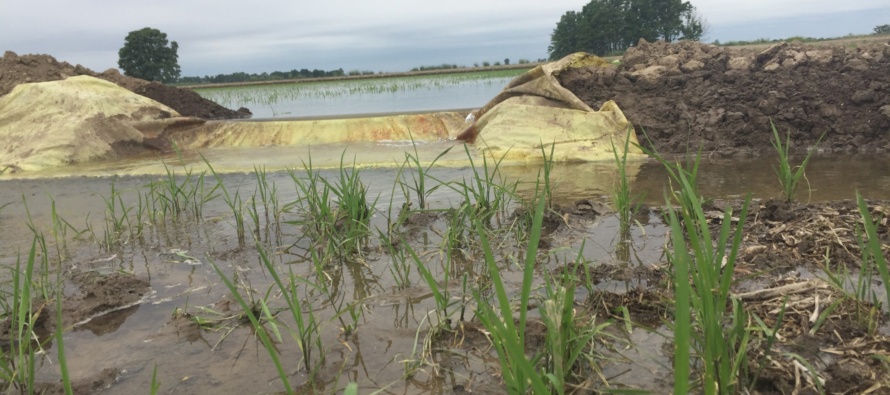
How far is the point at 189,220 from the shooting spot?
143 inches

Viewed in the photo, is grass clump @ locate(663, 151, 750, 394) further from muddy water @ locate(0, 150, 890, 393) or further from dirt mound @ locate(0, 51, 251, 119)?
dirt mound @ locate(0, 51, 251, 119)

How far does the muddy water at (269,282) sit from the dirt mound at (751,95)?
2.12 feet

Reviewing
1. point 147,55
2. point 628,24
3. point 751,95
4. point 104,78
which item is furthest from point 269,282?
point 147,55

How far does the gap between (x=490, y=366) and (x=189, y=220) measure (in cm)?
253

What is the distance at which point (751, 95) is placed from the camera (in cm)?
596

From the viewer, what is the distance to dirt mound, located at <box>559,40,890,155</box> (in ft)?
18.0

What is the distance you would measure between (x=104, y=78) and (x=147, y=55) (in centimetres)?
2936

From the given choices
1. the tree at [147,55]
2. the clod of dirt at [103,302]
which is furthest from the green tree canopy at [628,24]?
the clod of dirt at [103,302]

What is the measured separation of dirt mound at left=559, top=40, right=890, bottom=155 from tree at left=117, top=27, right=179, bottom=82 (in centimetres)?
3343

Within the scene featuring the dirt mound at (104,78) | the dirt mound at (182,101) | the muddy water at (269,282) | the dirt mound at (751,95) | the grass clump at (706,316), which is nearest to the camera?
the grass clump at (706,316)

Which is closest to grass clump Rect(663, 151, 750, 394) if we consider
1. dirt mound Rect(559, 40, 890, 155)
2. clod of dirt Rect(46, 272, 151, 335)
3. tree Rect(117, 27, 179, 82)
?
clod of dirt Rect(46, 272, 151, 335)

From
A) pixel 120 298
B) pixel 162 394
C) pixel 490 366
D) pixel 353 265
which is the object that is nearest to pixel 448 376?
pixel 490 366

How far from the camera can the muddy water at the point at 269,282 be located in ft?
5.63

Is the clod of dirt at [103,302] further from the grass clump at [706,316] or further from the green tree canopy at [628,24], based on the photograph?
the green tree canopy at [628,24]
